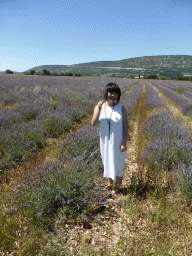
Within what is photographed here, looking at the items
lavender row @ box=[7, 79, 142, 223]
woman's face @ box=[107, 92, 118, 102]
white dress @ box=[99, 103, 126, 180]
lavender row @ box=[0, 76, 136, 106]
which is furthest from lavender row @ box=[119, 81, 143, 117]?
lavender row @ box=[7, 79, 142, 223]

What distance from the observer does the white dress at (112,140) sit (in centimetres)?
191

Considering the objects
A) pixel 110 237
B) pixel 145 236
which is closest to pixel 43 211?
pixel 110 237

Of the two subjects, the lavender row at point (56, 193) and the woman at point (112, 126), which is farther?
the woman at point (112, 126)

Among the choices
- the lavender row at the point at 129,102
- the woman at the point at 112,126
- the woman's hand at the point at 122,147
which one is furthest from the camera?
the lavender row at the point at 129,102

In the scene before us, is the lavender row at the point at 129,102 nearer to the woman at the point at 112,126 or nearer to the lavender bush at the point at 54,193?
the woman at the point at 112,126

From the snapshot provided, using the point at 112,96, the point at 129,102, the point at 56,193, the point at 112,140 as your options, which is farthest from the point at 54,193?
the point at 129,102

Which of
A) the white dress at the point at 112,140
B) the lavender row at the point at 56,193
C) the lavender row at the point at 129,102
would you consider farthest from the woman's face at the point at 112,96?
the lavender row at the point at 129,102

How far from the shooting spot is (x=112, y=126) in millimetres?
1932

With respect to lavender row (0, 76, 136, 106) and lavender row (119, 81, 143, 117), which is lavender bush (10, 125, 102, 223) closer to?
lavender row (119, 81, 143, 117)

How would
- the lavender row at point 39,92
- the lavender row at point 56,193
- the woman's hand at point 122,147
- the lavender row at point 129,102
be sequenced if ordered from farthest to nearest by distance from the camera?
the lavender row at point 39,92
the lavender row at point 129,102
the woman's hand at point 122,147
the lavender row at point 56,193

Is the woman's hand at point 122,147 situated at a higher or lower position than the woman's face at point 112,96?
lower

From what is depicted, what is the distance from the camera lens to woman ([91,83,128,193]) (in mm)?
1880

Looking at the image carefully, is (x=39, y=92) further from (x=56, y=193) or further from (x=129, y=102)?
(x=56, y=193)

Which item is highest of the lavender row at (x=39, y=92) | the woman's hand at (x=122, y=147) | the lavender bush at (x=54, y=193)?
the lavender row at (x=39, y=92)
